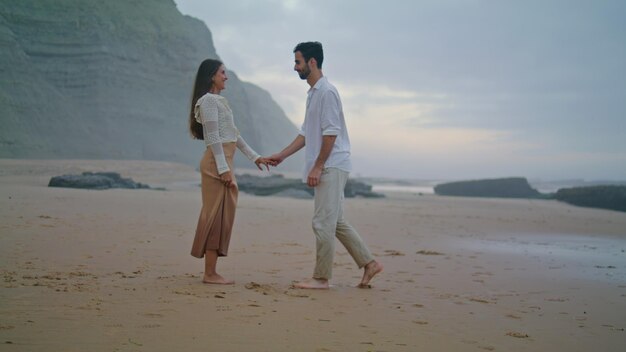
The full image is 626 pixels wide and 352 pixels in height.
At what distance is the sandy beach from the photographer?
3.12 meters

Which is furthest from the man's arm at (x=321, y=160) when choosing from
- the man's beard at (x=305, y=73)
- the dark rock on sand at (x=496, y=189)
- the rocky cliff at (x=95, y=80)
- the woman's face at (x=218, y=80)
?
the rocky cliff at (x=95, y=80)

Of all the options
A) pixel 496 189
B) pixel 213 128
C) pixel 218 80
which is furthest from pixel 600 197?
pixel 213 128

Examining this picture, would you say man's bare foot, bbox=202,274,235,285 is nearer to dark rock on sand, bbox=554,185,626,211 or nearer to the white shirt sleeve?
the white shirt sleeve

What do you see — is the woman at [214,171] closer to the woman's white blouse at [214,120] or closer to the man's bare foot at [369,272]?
the woman's white blouse at [214,120]

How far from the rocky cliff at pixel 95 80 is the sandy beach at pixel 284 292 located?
36.0m

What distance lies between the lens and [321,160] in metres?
4.75

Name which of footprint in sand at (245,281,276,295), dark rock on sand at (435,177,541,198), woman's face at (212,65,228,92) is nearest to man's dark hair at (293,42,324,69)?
woman's face at (212,65,228,92)

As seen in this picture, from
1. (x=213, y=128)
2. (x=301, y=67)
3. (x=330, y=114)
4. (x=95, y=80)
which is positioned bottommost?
(x=213, y=128)

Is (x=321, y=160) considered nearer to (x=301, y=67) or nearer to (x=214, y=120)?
(x=301, y=67)

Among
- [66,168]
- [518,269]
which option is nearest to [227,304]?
[518,269]

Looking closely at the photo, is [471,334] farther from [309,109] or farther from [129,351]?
[309,109]

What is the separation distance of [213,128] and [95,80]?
157 feet

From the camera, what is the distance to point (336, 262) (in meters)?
6.64

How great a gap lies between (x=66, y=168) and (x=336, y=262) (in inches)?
954
